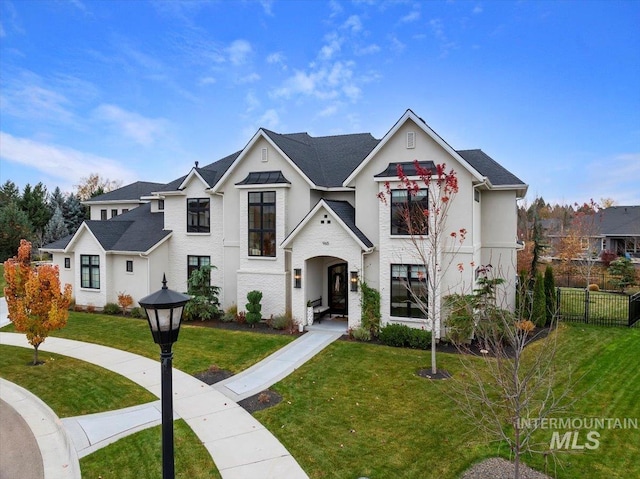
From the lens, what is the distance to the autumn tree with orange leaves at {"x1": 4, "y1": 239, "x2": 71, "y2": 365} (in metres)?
12.4

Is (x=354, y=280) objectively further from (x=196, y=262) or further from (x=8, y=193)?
(x=8, y=193)

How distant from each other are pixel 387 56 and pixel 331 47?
105 inches

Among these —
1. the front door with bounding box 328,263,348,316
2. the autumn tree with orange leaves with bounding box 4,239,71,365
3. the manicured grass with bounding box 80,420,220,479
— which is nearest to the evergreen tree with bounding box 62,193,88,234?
the autumn tree with orange leaves with bounding box 4,239,71,365

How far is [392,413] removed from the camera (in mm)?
9578

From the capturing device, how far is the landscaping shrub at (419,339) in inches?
583

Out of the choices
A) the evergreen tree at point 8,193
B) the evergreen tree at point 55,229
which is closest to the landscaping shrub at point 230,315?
the evergreen tree at point 55,229

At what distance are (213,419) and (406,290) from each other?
911 centimetres

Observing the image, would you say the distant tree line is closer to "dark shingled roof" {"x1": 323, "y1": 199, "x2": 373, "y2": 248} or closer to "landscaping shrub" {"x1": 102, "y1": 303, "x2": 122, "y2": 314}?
"landscaping shrub" {"x1": 102, "y1": 303, "x2": 122, "y2": 314}

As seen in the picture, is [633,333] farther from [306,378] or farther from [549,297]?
[306,378]

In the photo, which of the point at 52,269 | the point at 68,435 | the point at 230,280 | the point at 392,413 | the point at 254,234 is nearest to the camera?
the point at 68,435

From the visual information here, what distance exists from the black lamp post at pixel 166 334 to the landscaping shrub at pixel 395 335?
1119 centimetres

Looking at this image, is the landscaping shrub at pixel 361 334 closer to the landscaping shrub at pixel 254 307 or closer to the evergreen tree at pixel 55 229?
the landscaping shrub at pixel 254 307

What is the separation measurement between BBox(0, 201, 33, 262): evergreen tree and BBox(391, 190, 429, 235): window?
42707 mm

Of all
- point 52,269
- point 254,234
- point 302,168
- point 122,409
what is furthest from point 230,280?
point 122,409
